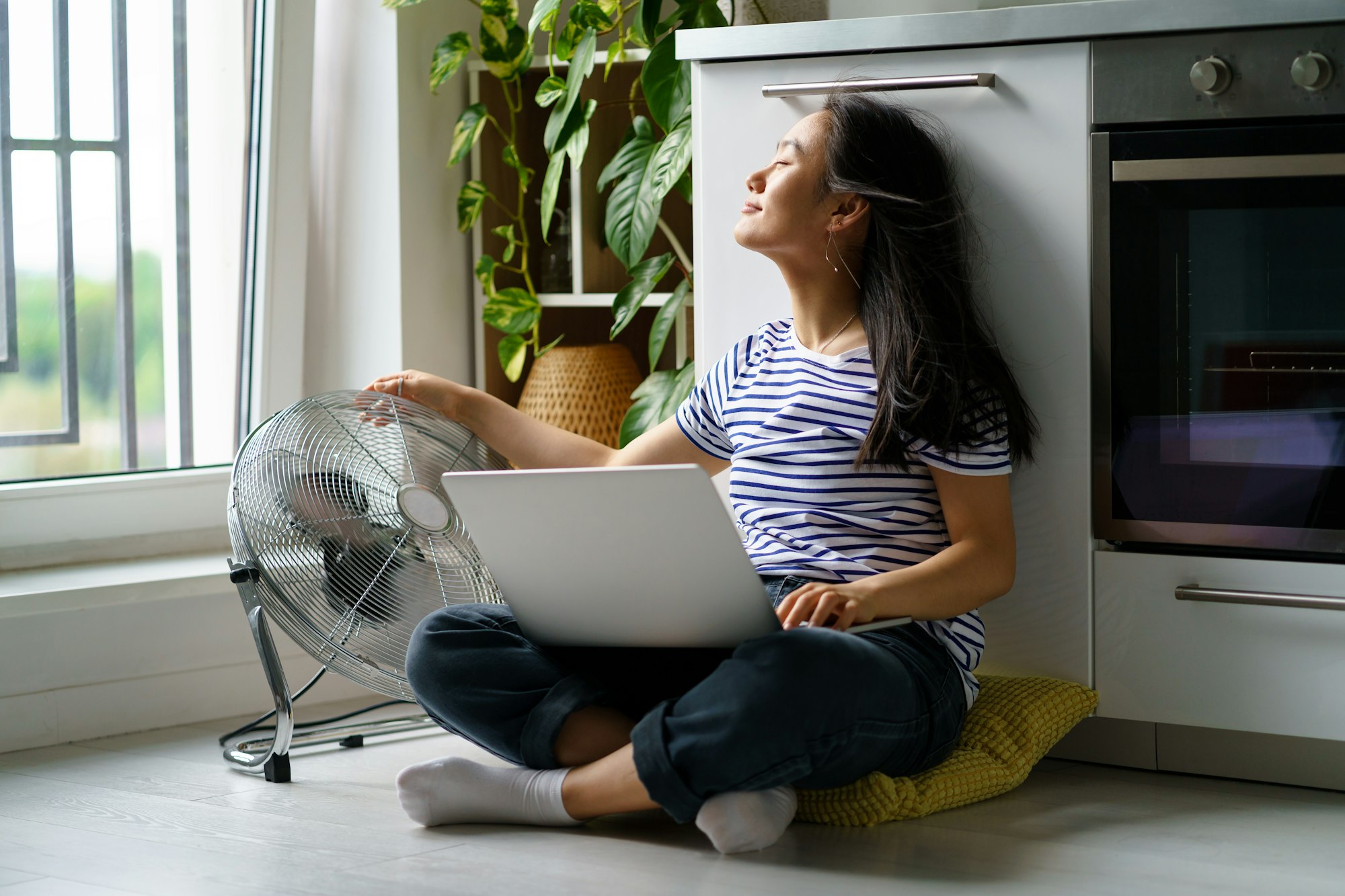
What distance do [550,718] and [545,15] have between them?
1216 mm

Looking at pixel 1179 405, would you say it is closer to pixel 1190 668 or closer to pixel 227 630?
pixel 1190 668

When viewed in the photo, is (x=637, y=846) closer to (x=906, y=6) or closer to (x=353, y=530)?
(x=353, y=530)

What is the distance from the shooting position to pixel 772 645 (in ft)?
4.77

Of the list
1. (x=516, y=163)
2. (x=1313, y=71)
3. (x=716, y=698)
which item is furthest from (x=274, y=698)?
(x=1313, y=71)

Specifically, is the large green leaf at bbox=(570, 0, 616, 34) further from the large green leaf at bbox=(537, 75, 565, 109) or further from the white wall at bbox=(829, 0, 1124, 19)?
the white wall at bbox=(829, 0, 1124, 19)

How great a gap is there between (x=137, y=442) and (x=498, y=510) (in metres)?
1.13

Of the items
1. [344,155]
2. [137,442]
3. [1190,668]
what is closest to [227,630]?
[137,442]

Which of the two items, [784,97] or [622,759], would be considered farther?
[784,97]

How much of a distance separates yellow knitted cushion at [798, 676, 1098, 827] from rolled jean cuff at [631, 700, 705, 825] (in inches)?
8.1

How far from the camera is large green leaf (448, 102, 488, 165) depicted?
101 inches

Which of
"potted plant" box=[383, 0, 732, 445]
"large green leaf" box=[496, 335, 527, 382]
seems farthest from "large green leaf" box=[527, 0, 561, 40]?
"large green leaf" box=[496, 335, 527, 382]

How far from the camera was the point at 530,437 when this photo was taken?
199cm

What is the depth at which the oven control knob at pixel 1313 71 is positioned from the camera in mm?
1605

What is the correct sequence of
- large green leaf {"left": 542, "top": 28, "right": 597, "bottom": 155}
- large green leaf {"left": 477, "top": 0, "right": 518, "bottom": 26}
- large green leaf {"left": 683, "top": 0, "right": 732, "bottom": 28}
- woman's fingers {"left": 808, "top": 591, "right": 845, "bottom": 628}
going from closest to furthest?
woman's fingers {"left": 808, "top": 591, "right": 845, "bottom": 628} < large green leaf {"left": 683, "top": 0, "right": 732, "bottom": 28} < large green leaf {"left": 542, "top": 28, "right": 597, "bottom": 155} < large green leaf {"left": 477, "top": 0, "right": 518, "bottom": 26}
